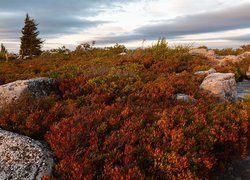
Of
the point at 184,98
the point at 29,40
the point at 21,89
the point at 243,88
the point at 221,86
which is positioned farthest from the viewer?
the point at 29,40

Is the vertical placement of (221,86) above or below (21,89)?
below

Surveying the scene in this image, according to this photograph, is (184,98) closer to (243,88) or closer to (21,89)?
(21,89)

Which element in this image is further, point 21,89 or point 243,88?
point 243,88

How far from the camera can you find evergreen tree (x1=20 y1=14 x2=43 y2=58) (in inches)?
1891

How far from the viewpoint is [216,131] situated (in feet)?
21.7

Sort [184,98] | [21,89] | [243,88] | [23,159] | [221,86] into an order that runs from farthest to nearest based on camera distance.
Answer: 1. [243,88]
2. [221,86]
3. [184,98]
4. [21,89]
5. [23,159]

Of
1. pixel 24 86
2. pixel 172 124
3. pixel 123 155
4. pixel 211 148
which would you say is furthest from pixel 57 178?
pixel 24 86

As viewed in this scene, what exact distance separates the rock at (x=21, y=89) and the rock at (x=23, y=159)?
6.96ft

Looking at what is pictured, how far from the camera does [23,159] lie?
5262 millimetres

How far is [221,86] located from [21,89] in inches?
252

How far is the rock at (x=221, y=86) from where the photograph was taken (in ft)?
36.0

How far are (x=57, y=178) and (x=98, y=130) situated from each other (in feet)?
3.93

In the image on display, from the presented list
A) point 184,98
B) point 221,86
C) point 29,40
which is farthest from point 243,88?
point 29,40

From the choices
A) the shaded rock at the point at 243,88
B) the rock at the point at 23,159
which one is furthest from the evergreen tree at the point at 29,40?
the rock at the point at 23,159
